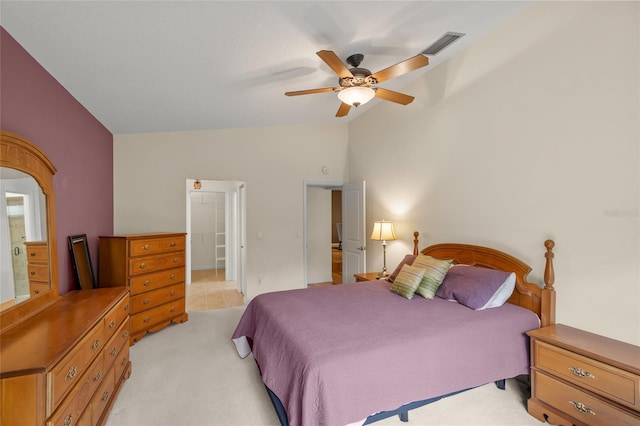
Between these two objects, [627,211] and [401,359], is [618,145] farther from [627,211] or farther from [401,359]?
[401,359]

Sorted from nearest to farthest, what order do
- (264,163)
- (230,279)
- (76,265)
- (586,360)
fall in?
(586,360) → (76,265) → (264,163) → (230,279)

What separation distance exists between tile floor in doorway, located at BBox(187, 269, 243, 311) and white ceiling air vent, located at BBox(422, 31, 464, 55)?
4315 millimetres

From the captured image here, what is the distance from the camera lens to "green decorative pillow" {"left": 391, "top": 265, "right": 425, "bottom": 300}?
2.85 metres

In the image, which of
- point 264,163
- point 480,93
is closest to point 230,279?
point 264,163

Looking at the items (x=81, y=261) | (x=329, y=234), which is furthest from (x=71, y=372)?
(x=329, y=234)

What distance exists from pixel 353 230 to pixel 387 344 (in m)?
3.33

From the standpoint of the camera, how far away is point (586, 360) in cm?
189

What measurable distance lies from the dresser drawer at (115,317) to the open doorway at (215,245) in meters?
2.21

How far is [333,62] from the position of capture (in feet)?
7.51

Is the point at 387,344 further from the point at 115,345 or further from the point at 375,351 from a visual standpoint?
the point at 115,345

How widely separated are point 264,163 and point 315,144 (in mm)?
950

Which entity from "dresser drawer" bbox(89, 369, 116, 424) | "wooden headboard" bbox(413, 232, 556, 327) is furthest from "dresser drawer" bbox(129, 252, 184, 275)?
"wooden headboard" bbox(413, 232, 556, 327)

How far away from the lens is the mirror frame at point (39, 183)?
1.79 m

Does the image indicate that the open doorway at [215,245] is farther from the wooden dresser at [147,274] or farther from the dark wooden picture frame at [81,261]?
the dark wooden picture frame at [81,261]
